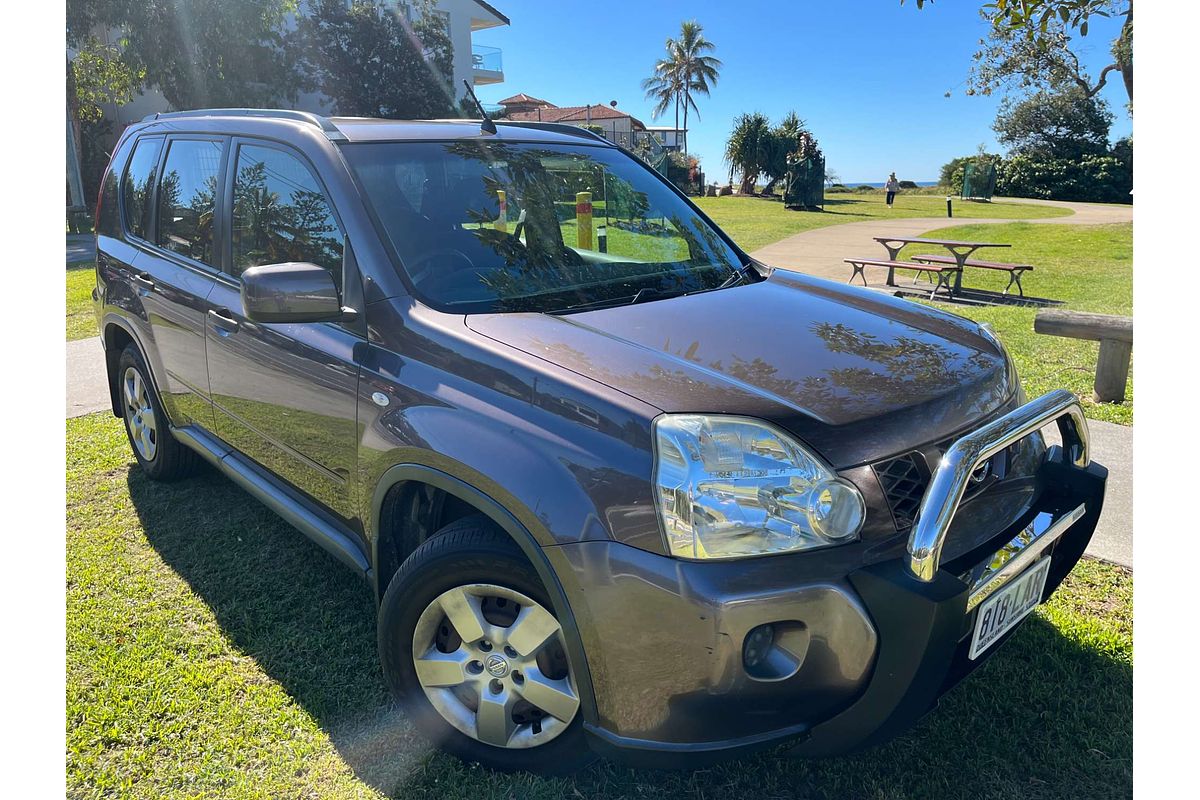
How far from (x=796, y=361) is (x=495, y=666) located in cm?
118

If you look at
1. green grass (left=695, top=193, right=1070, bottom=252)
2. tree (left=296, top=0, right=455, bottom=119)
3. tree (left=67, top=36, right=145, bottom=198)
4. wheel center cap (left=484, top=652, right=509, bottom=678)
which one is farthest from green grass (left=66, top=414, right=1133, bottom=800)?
tree (left=296, top=0, right=455, bottom=119)

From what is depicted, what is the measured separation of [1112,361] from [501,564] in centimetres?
521

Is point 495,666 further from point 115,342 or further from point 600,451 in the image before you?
point 115,342

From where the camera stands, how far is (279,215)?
3096 mm

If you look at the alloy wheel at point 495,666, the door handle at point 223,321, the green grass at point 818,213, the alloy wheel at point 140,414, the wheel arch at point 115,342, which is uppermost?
the green grass at point 818,213

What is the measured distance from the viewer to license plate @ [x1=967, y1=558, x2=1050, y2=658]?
205cm

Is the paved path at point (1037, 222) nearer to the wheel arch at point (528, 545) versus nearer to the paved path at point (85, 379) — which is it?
the wheel arch at point (528, 545)

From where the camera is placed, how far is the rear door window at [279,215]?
283cm

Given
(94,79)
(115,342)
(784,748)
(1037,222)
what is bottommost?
(784,748)

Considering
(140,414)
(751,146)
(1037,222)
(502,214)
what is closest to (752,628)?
(502,214)

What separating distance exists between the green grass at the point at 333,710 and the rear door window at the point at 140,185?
1663 millimetres

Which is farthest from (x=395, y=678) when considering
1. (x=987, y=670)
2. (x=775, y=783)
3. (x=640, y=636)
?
(x=987, y=670)

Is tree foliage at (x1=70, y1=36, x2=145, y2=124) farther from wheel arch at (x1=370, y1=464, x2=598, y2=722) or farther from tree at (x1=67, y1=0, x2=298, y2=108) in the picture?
wheel arch at (x1=370, y1=464, x2=598, y2=722)

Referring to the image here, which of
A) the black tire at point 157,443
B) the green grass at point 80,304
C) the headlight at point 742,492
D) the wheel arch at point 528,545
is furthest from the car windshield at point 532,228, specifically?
the green grass at point 80,304
